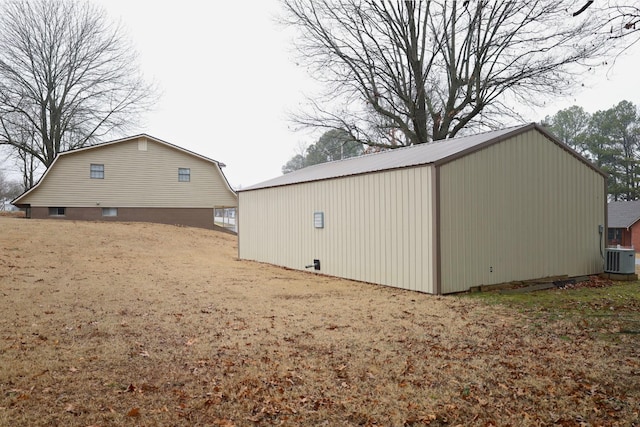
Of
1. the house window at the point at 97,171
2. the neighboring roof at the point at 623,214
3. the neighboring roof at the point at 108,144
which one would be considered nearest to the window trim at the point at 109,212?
the house window at the point at 97,171

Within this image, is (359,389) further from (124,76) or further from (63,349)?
(124,76)

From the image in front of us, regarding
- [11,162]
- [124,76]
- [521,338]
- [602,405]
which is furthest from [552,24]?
[11,162]

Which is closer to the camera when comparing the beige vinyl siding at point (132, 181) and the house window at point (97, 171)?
the beige vinyl siding at point (132, 181)

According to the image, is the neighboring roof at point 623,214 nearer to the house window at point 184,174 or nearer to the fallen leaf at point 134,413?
the house window at point 184,174

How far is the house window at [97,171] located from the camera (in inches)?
992

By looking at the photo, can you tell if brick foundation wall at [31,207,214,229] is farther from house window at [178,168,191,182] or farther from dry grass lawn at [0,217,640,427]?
dry grass lawn at [0,217,640,427]

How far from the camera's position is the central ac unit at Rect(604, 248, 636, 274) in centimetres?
1212

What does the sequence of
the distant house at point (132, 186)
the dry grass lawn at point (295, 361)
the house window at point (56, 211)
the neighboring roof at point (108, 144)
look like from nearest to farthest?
the dry grass lawn at point (295, 361) → the neighboring roof at point (108, 144) → the distant house at point (132, 186) → the house window at point (56, 211)

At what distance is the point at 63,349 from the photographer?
5016 mm

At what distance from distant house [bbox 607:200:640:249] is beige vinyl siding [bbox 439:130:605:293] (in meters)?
23.4

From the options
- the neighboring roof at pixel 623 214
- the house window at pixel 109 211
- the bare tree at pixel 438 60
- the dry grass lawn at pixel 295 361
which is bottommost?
the dry grass lawn at pixel 295 361

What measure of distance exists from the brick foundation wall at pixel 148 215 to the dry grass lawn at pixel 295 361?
1751cm

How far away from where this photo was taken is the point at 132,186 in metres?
26.1

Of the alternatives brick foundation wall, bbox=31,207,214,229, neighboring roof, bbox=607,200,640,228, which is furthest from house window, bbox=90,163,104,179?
neighboring roof, bbox=607,200,640,228
